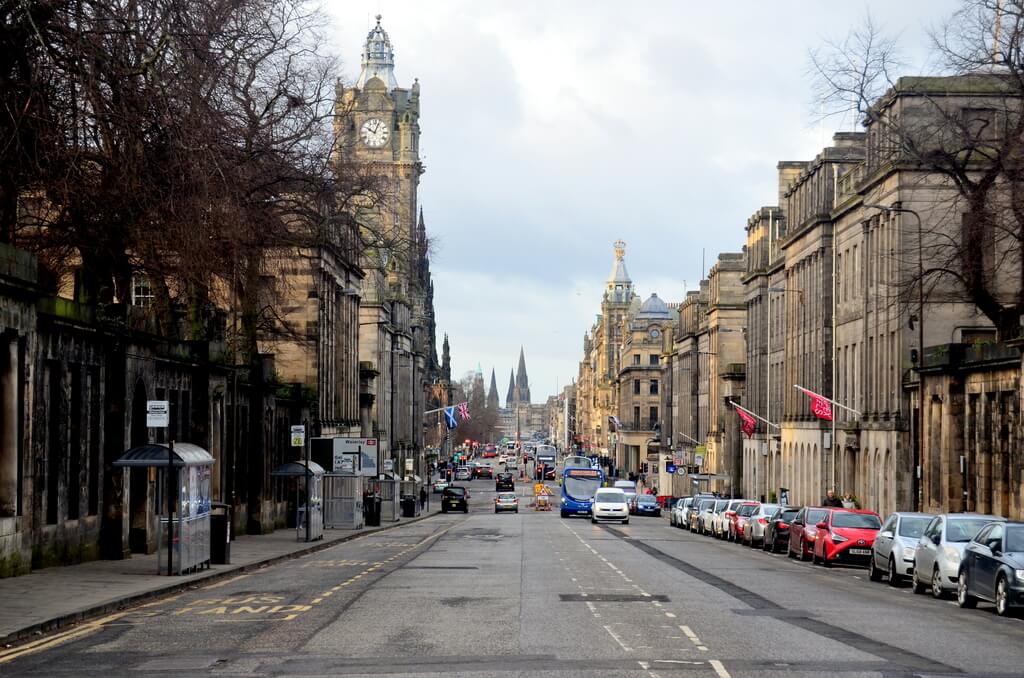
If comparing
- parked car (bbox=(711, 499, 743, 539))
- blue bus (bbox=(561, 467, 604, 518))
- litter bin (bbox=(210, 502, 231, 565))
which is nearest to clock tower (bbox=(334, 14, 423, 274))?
blue bus (bbox=(561, 467, 604, 518))

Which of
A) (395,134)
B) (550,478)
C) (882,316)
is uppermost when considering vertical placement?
(395,134)

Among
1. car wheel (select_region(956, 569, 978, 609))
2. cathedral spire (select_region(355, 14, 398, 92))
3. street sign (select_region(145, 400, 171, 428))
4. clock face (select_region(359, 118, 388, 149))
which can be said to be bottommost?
car wheel (select_region(956, 569, 978, 609))

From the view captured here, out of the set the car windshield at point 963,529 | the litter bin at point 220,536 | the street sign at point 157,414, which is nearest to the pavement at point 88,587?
the litter bin at point 220,536

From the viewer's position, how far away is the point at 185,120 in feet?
88.2

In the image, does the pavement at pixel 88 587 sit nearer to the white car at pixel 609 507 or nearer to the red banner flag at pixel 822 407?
the red banner flag at pixel 822 407

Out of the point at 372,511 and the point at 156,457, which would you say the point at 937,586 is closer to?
the point at 156,457

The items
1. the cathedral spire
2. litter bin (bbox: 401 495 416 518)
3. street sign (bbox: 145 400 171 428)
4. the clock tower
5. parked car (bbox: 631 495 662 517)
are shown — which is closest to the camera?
street sign (bbox: 145 400 171 428)

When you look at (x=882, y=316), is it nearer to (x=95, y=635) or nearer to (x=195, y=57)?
(x=195, y=57)

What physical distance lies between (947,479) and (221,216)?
1096 inches

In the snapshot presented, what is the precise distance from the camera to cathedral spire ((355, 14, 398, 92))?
163m

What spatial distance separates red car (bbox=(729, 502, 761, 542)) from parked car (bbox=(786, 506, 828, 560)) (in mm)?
10174

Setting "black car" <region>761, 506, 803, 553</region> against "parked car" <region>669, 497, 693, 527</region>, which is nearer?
"black car" <region>761, 506, 803, 553</region>

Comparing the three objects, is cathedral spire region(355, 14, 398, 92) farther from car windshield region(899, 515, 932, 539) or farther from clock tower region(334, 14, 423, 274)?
car windshield region(899, 515, 932, 539)

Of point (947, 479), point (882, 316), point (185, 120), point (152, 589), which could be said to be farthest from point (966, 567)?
point (882, 316)
